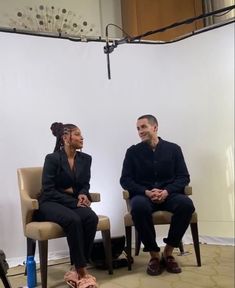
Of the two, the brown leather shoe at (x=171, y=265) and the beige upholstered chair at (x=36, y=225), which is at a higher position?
the beige upholstered chair at (x=36, y=225)

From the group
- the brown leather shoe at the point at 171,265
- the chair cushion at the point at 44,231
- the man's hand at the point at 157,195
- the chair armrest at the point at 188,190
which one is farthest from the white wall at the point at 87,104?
the chair cushion at the point at 44,231

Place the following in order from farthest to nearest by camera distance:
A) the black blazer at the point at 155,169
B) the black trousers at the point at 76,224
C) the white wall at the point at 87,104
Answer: the white wall at the point at 87,104, the black blazer at the point at 155,169, the black trousers at the point at 76,224

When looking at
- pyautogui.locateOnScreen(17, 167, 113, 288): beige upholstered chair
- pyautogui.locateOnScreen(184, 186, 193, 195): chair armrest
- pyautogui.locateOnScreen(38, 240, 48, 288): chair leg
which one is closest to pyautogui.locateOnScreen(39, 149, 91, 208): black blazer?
pyautogui.locateOnScreen(17, 167, 113, 288): beige upholstered chair

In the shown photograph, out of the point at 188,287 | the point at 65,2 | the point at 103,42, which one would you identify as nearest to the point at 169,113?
the point at 103,42

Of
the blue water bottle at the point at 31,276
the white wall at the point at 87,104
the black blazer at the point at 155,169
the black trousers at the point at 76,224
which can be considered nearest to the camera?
the black trousers at the point at 76,224

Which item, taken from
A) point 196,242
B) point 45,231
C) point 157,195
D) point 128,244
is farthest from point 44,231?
point 196,242

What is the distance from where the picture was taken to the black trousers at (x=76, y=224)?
203 cm

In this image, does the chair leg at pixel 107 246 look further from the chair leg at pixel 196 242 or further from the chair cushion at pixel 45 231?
the chair leg at pixel 196 242

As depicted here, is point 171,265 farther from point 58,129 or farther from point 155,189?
point 58,129

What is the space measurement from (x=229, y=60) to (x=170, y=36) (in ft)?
10.9

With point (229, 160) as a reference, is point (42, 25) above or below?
above

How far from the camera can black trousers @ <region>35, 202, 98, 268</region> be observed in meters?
2.03

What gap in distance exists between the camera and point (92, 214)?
7.12 feet

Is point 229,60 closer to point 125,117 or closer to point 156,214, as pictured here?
point 156,214
